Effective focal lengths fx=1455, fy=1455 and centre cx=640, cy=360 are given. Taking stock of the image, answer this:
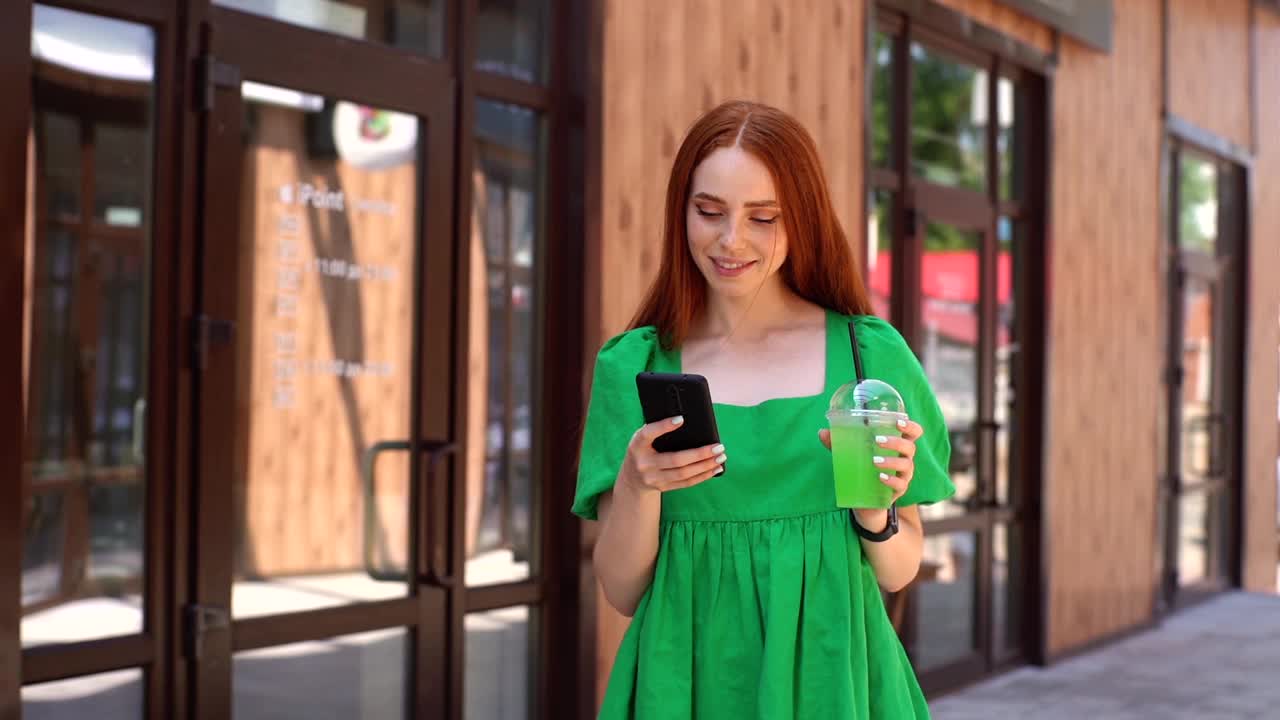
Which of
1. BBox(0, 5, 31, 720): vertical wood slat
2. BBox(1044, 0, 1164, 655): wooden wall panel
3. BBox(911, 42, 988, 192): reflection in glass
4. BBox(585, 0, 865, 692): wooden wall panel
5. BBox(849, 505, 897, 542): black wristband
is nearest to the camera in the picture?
BBox(849, 505, 897, 542): black wristband

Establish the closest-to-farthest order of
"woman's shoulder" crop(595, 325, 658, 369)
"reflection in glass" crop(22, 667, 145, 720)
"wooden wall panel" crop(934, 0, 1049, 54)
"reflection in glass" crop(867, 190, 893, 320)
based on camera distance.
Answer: "woman's shoulder" crop(595, 325, 658, 369) → "reflection in glass" crop(22, 667, 145, 720) → "reflection in glass" crop(867, 190, 893, 320) → "wooden wall panel" crop(934, 0, 1049, 54)

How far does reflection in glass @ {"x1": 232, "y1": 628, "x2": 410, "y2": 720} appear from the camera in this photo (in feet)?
11.3

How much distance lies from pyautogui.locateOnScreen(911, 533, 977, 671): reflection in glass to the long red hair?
4353 mm

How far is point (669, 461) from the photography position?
159 centimetres

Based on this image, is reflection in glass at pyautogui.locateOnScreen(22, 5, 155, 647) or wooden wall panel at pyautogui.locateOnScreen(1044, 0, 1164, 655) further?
wooden wall panel at pyautogui.locateOnScreen(1044, 0, 1164, 655)

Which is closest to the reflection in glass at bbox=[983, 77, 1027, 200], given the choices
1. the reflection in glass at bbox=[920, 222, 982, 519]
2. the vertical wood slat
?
the reflection in glass at bbox=[920, 222, 982, 519]

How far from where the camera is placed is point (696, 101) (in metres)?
4.58

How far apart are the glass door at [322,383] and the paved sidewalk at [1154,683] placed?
2.88 metres

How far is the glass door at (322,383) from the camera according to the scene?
3.35m

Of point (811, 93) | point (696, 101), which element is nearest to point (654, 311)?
point (696, 101)

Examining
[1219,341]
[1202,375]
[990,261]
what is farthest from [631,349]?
[1219,341]

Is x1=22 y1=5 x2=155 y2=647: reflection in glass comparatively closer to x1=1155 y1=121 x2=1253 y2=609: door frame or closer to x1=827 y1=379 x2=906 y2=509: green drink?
x1=827 y1=379 x2=906 y2=509: green drink

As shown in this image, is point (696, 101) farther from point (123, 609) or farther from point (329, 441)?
point (123, 609)

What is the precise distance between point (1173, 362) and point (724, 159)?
781 cm
